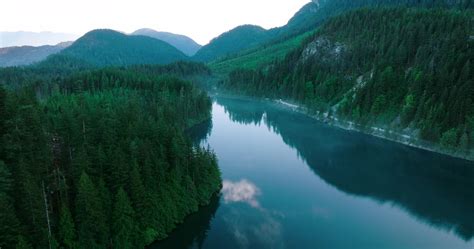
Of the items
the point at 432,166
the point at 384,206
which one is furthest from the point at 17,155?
the point at 432,166

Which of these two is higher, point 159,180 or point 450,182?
point 159,180

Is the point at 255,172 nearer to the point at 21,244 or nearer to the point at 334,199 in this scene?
the point at 334,199

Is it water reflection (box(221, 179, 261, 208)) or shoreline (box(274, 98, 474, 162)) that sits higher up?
shoreline (box(274, 98, 474, 162))

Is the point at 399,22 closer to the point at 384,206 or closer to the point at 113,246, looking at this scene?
the point at 384,206

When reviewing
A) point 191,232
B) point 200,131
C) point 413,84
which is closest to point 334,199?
point 191,232

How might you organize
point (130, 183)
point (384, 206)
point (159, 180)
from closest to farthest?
1. point (130, 183)
2. point (159, 180)
3. point (384, 206)

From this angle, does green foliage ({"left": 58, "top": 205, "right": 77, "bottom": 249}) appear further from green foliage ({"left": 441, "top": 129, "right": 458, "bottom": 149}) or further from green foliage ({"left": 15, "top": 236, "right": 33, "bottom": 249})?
green foliage ({"left": 441, "top": 129, "right": 458, "bottom": 149})

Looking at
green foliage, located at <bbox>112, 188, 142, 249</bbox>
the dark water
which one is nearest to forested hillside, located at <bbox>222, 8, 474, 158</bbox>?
the dark water

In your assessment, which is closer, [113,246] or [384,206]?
[113,246]
